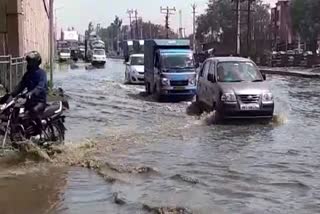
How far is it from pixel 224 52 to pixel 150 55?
54434 millimetres

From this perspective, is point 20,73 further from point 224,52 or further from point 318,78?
point 224,52

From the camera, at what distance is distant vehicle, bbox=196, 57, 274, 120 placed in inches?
674

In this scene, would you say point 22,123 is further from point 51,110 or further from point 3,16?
point 3,16

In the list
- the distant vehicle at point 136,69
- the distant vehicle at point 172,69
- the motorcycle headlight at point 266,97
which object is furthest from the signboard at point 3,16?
the motorcycle headlight at point 266,97

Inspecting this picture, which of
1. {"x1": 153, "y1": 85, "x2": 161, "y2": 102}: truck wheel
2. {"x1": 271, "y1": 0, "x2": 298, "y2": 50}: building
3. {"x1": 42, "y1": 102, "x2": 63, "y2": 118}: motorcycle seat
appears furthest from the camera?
{"x1": 271, "y1": 0, "x2": 298, "y2": 50}: building

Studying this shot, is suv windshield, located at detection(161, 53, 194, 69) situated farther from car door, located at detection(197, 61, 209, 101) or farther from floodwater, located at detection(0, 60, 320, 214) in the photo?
floodwater, located at detection(0, 60, 320, 214)

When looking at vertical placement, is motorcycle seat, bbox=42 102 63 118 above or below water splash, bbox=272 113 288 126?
above

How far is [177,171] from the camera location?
36.1 ft

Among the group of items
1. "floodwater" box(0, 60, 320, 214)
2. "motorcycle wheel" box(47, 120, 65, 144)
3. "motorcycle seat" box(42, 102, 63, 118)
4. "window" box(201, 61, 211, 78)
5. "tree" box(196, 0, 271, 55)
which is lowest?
"floodwater" box(0, 60, 320, 214)

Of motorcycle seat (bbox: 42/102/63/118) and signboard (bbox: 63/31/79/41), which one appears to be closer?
motorcycle seat (bbox: 42/102/63/118)

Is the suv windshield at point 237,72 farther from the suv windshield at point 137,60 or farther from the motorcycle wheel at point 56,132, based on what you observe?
the suv windshield at point 137,60

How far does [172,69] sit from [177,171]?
48.5 feet

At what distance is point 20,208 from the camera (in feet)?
27.3

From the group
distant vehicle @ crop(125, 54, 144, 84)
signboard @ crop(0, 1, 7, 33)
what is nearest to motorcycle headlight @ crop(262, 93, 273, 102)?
signboard @ crop(0, 1, 7, 33)
